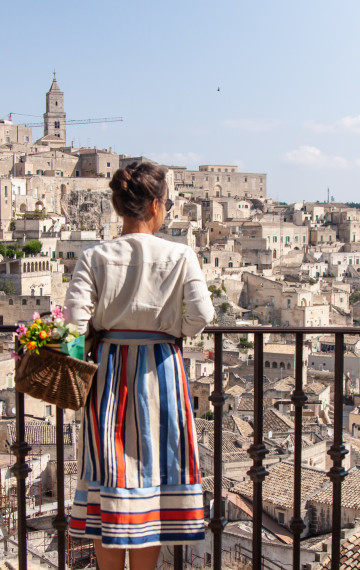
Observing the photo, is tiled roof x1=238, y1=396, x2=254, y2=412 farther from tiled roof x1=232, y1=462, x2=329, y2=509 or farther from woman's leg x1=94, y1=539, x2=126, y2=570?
woman's leg x1=94, y1=539, x2=126, y2=570

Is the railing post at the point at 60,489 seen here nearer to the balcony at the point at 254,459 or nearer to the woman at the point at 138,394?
the balcony at the point at 254,459

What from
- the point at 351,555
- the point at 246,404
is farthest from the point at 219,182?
the point at 351,555

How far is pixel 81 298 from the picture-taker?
2.54 m

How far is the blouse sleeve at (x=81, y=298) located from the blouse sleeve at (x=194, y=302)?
1.14 feet

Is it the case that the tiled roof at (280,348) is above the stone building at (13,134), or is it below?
below

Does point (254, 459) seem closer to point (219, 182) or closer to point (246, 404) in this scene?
point (246, 404)

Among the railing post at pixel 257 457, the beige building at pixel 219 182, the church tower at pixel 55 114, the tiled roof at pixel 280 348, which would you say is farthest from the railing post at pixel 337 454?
the church tower at pixel 55 114

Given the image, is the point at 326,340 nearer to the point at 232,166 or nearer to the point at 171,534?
the point at 171,534

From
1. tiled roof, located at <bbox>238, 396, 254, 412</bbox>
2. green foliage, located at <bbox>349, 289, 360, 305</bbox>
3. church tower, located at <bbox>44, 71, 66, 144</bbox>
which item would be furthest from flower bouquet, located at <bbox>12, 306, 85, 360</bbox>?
church tower, located at <bbox>44, 71, 66, 144</bbox>

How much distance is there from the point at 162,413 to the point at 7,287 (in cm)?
3124

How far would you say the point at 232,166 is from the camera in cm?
7338

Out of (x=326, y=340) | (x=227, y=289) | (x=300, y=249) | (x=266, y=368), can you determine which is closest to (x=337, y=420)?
(x=266, y=368)

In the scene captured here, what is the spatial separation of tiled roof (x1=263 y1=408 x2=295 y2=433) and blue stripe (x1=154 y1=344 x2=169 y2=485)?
1519cm

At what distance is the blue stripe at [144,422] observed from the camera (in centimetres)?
255
